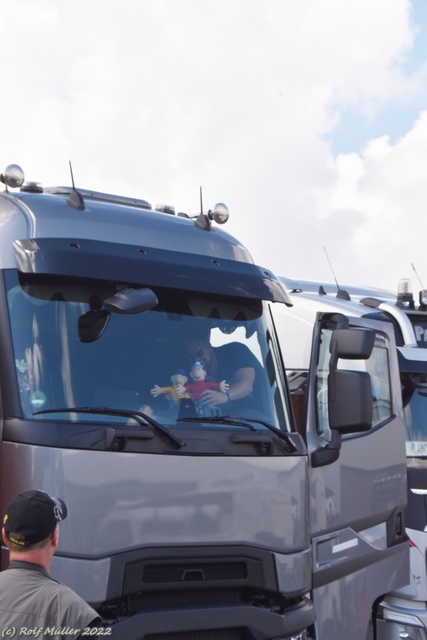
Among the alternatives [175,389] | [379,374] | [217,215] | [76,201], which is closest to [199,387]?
[175,389]

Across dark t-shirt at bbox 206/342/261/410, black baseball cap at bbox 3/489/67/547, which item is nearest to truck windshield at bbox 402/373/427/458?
dark t-shirt at bbox 206/342/261/410

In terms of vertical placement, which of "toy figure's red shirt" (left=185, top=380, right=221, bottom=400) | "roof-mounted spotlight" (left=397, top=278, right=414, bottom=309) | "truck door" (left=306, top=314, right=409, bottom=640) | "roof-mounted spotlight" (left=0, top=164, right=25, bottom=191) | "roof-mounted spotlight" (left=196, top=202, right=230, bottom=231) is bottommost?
"truck door" (left=306, top=314, right=409, bottom=640)

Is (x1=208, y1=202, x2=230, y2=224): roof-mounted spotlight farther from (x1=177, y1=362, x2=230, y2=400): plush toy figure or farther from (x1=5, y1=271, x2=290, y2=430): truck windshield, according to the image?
(x1=177, y1=362, x2=230, y2=400): plush toy figure

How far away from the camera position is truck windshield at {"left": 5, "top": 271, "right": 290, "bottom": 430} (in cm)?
504

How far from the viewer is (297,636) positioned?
A: 562 centimetres

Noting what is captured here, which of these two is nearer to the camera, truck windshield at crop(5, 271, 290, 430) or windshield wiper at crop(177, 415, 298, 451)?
truck windshield at crop(5, 271, 290, 430)

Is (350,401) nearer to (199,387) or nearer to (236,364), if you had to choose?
(236,364)

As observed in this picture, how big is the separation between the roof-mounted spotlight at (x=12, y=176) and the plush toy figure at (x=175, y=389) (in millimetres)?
1440

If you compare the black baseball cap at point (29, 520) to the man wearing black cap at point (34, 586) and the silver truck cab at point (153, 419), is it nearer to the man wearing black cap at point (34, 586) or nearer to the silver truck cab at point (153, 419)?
the man wearing black cap at point (34, 586)

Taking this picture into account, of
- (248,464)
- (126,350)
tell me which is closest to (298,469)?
(248,464)

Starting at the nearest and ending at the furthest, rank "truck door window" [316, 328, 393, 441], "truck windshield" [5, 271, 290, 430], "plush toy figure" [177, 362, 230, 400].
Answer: "truck windshield" [5, 271, 290, 430] < "plush toy figure" [177, 362, 230, 400] < "truck door window" [316, 328, 393, 441]

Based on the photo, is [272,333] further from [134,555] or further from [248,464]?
[134,555]

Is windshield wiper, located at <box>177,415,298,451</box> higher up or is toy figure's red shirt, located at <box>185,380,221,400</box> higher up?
toy figure's red shirt, located at <box>185,380,221,400</box>

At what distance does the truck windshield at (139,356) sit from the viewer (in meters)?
5.04
